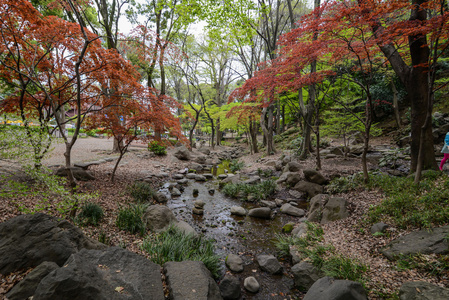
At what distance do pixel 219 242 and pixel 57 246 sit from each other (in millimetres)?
3184

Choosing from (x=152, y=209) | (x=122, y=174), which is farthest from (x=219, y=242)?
(x=122, y=174)

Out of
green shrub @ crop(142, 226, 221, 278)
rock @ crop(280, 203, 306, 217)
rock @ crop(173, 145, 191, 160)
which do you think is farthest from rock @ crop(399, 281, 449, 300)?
rock @ crop(173, 145, 191, 160)

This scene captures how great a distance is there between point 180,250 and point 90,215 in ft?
7.89

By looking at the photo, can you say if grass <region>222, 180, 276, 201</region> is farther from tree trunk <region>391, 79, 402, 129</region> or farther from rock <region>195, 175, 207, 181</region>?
tree trunk <region>391, 79, 402, 129</region>

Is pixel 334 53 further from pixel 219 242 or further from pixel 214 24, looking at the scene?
pixel 214 24

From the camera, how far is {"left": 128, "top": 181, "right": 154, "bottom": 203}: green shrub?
6346mm

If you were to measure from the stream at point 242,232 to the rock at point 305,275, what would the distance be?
146 mm

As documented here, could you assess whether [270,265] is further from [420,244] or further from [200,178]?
[200,178]

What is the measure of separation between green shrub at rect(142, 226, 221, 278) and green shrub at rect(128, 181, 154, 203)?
2.37m

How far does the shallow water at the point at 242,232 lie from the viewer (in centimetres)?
344

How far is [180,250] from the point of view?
365 cm

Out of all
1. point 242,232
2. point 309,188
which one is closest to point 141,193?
point 242,232

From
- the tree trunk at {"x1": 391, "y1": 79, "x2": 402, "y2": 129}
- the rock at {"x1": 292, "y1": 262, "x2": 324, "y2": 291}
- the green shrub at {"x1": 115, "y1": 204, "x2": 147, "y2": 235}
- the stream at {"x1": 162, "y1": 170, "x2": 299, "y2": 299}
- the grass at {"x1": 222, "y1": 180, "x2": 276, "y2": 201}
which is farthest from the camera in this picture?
the tree trunk at {"x1": 391, "y1": 79, "x2": 402, "y2": 129}

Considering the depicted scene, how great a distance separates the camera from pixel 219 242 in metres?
4.77
